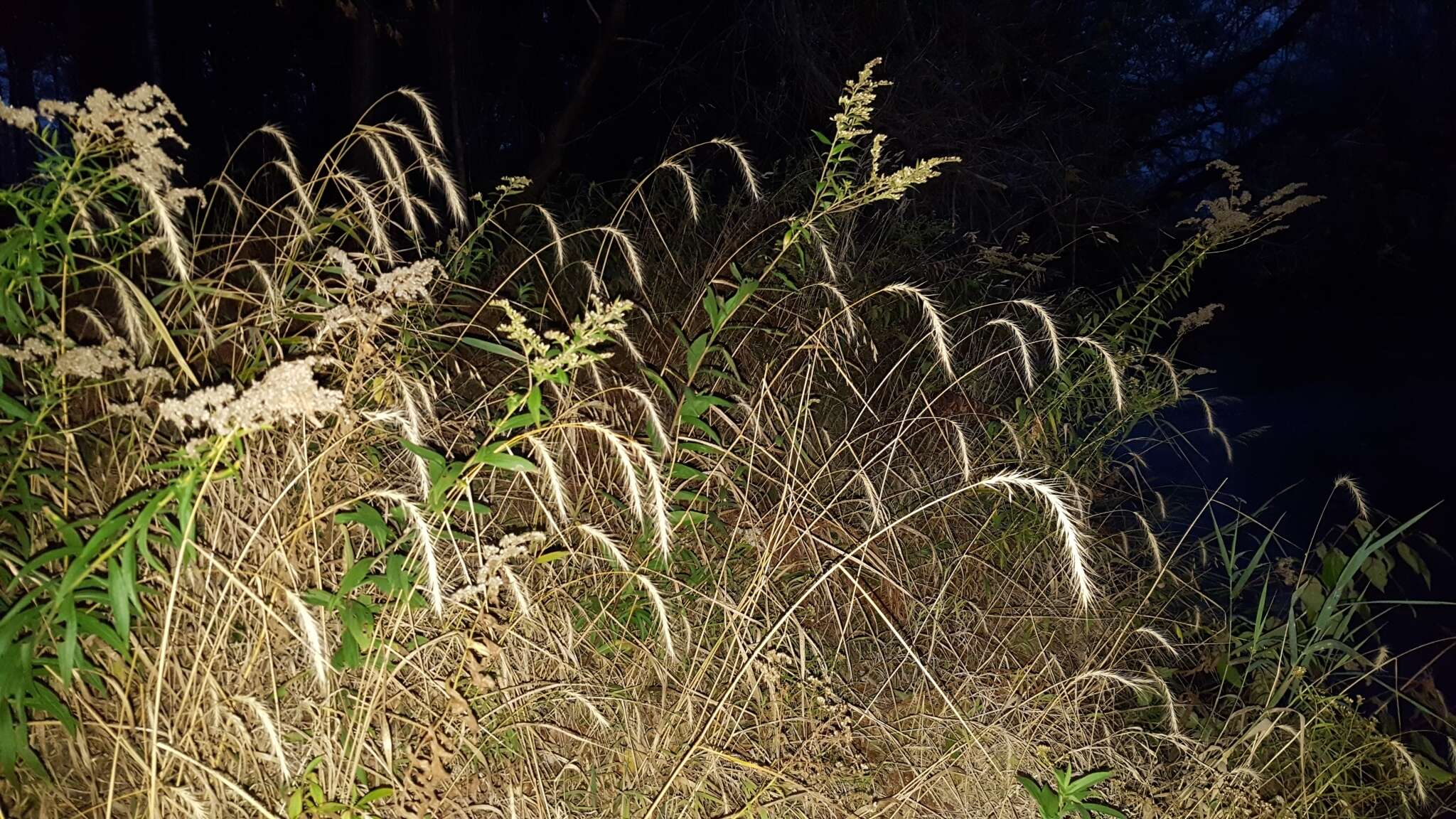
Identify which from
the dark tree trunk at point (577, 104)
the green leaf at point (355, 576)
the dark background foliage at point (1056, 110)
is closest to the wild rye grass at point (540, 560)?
the green leaf at point (355, 576)

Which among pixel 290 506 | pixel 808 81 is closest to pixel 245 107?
pixel 808 81

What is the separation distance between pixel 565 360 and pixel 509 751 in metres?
0.88

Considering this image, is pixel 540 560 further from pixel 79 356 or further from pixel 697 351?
pixel 79 356

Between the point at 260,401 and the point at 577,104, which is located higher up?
the point at 577,104

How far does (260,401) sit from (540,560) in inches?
25.9

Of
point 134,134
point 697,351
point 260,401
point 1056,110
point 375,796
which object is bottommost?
point 375,796

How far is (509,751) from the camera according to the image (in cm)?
189

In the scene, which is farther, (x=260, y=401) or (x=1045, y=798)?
(x=1045, y=798)

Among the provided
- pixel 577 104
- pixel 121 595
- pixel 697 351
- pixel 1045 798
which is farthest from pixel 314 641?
pixel 577 104

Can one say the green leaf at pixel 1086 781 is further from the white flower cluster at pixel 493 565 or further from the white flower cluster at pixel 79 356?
the white flower cluster at pixel 79 356

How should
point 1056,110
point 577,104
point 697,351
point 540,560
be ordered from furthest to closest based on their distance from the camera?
point 1056,110
point 577,104
point 697,351
point 540,560

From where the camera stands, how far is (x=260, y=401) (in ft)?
4.08

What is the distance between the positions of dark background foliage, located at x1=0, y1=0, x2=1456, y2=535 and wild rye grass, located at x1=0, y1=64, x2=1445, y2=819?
6.86 feet

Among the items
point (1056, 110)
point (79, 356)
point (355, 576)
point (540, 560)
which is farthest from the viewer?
point (1056, 110)
